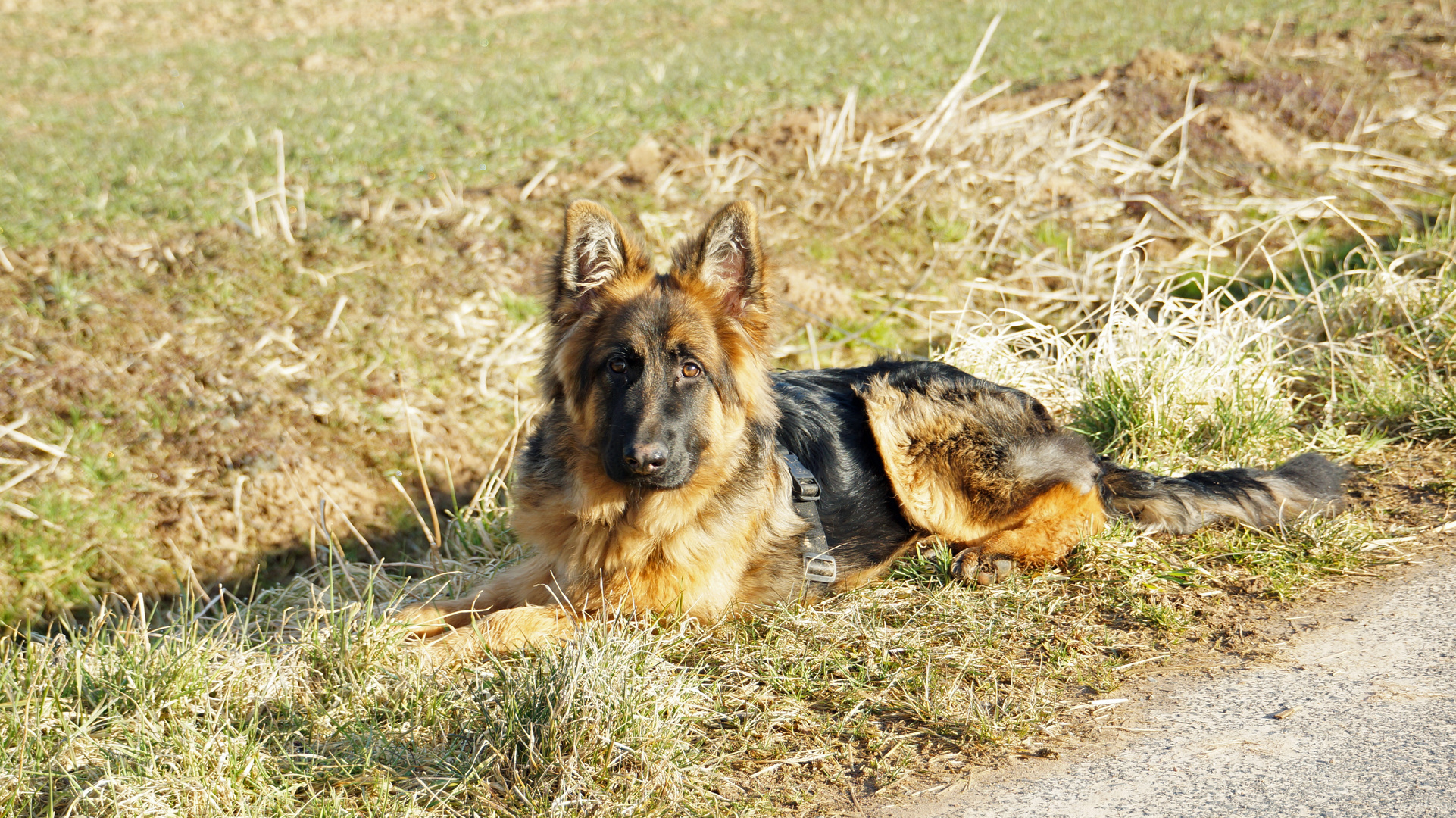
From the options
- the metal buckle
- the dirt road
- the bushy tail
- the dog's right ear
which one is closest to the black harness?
the metal buckle

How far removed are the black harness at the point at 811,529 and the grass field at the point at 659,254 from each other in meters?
0.24

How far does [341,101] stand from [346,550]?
8.88 metres

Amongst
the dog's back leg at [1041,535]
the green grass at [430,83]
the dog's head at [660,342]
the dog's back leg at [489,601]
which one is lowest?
the dog's back leg at [489,601]

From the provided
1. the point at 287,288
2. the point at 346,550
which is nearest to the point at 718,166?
the point at 287,288

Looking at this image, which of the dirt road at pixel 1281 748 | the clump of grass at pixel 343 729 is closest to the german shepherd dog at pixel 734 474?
the clump of grass at pixel 343 729

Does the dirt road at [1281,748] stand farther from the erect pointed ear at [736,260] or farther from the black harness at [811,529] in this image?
the erect pointed ear at [736,260]

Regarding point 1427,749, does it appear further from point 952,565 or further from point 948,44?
point 948,44

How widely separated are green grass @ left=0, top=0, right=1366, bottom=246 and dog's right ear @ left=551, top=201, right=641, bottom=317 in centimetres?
543

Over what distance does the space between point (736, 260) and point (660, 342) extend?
0.57 m

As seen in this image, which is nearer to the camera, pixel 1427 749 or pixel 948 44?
pixel 1427 749

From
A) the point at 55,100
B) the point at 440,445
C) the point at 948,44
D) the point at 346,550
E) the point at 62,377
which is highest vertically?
the point at 948,44

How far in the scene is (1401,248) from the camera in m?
7.95

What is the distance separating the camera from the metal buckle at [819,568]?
464 cm

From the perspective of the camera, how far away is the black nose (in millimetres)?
3949
